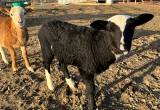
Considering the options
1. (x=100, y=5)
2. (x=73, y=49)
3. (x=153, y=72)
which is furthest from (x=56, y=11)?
(x=73, y=49)

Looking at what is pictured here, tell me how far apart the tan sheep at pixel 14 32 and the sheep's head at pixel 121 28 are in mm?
3323

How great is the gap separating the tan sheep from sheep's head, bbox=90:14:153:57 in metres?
Result: 3.32

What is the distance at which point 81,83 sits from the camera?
9.21m

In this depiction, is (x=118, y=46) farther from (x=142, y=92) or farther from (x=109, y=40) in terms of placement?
(x=142, y=92)

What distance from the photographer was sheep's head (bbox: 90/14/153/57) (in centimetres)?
694

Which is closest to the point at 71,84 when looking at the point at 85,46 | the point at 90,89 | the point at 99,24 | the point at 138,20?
the point at 90,89

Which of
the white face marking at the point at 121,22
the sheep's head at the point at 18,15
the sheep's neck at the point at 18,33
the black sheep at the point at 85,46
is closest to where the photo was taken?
the white face marking at the point at 121,22

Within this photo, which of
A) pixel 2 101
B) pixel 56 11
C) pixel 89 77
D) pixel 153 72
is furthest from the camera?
pixel 56 11

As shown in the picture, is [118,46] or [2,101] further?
[2,101]

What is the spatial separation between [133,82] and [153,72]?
36.6 inches

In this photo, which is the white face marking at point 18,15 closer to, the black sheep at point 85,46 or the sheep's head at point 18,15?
the sheep's head at point 18,15

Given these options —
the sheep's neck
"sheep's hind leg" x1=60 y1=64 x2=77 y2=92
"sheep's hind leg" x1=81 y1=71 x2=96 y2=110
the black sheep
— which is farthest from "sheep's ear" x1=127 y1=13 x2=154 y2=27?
the sheep's neck

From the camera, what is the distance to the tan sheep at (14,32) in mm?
9883

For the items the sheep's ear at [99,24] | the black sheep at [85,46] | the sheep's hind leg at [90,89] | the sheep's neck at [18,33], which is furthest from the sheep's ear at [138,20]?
the sheep's neck at [18,33]
